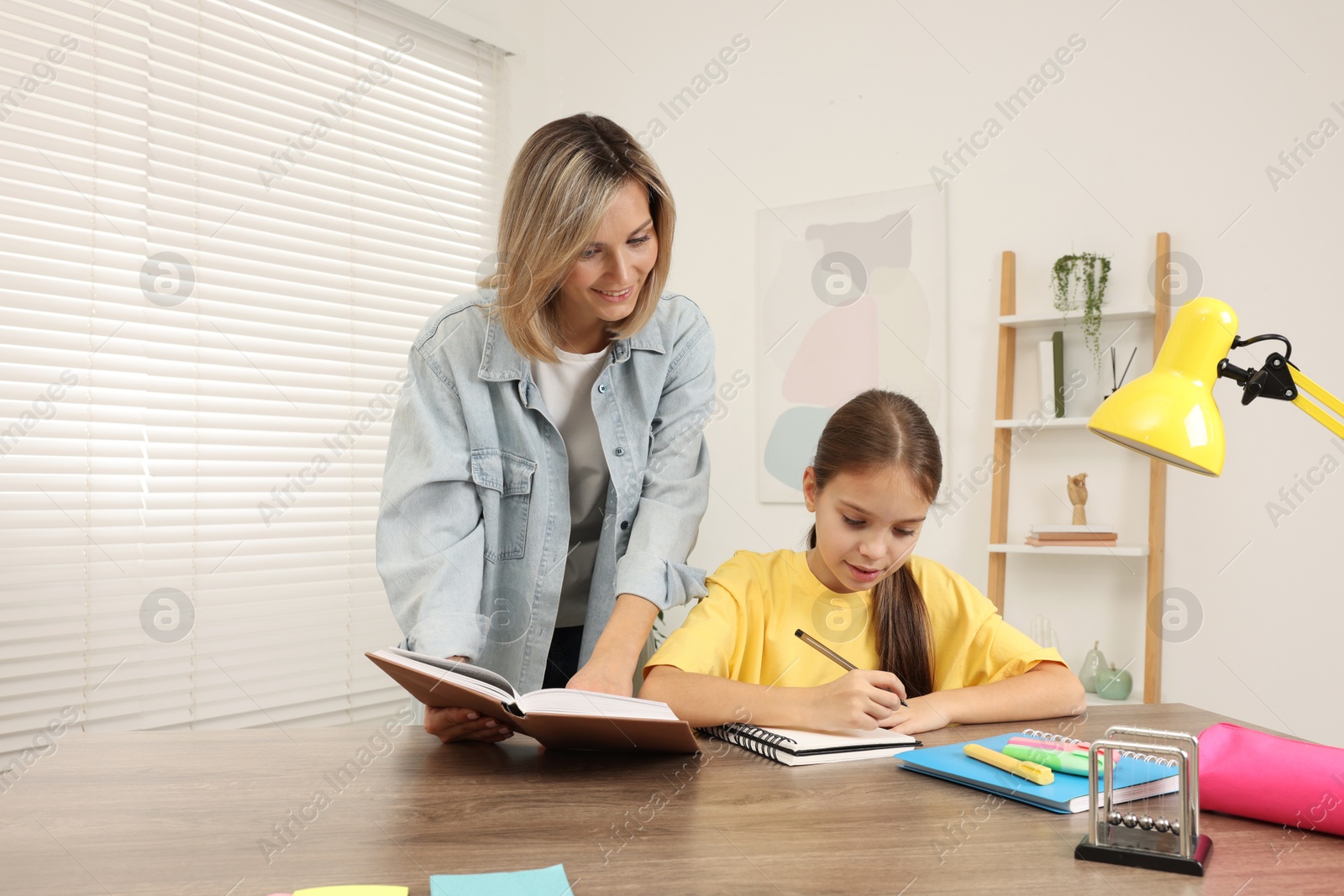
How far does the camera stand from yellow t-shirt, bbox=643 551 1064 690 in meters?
1.43

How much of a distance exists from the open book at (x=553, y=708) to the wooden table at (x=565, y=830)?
1.4 inches

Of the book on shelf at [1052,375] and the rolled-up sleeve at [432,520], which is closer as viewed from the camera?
the rolled-up sleeve at [432,520]

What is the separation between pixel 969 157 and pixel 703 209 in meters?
0.90

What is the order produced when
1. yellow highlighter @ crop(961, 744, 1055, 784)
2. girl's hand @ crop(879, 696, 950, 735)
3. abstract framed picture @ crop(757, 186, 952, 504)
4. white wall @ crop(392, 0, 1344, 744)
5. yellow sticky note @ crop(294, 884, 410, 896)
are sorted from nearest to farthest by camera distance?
yellow sticky note @ crop(294, 884, 410, 896), yellow highlighter @ crop(961, 744, 1055, 784), girl's hand @ crop(879, 696, 950, 735), white wall @ crop(392, 0, 1344, 744), abstract framed picture @ crop(757, 186, 952, 504)

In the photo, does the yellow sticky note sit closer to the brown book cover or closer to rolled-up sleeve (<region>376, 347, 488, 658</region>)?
rolled-up sleeve (<region>376, 347, 488, 658</region>)

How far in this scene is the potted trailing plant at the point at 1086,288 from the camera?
263 centimetres

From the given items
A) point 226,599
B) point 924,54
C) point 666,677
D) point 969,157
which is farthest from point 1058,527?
point 226,599

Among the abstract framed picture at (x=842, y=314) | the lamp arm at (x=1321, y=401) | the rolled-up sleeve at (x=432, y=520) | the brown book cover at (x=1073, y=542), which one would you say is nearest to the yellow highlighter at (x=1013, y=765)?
the lamp arm at (x=1321, y=401)

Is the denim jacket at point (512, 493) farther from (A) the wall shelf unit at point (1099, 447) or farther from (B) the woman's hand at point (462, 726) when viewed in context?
(A) the wall shelf unit at point (1099, 447)

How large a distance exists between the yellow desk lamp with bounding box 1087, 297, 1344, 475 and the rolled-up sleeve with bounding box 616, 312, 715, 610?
686mm

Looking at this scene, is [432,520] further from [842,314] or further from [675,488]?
[842,314]

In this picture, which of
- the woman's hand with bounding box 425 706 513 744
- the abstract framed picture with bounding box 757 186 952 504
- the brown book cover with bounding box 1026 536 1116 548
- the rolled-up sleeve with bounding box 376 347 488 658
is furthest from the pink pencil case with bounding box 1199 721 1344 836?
the abstract framed picture with bounding box 757 186 952 504

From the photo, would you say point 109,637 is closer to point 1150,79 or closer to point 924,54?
point 924,54

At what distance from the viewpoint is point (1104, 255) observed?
2711 mm
